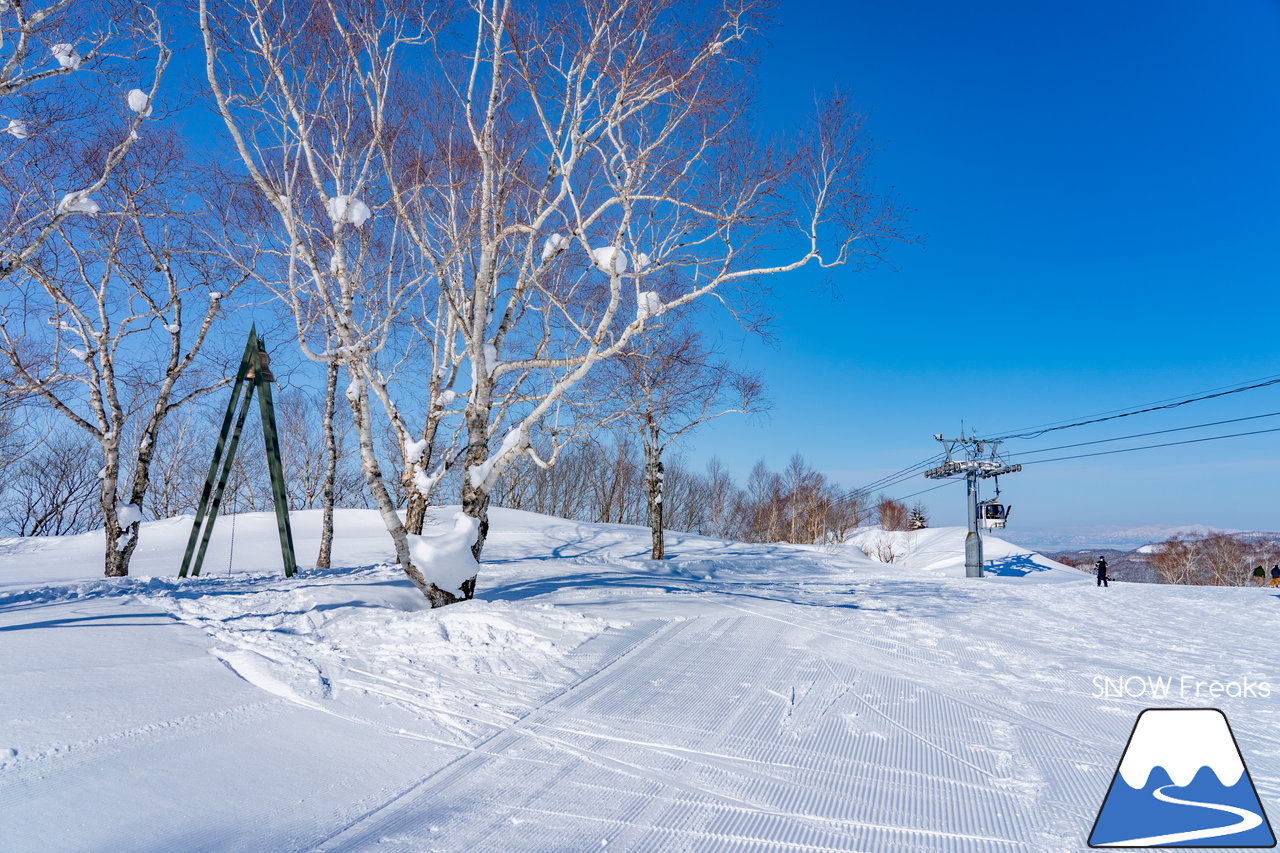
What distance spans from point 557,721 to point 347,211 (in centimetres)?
490

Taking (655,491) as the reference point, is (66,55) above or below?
above

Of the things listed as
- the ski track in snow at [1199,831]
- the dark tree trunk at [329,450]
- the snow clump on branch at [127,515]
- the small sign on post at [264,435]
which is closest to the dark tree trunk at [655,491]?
the dark tree trunk at [329,450]

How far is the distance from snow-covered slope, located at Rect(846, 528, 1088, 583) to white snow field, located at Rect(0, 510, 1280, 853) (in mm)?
18857

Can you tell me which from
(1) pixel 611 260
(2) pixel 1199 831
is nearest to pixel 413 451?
(1) pixel 611 260

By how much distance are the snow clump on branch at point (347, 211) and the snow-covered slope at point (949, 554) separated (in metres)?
21.3

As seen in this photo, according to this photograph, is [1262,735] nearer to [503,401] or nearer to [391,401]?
[503,401]

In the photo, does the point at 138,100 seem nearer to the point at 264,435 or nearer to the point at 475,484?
the point at 264,435

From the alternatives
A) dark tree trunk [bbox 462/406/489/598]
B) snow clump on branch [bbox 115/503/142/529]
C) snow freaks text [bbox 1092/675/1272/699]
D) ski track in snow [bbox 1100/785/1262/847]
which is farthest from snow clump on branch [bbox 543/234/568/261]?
snow clump on branch [bbox 115/503/142/529]

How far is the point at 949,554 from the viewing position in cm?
2923

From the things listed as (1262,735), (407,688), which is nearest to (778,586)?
(1262,735)

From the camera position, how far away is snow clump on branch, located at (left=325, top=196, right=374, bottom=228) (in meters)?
5.83

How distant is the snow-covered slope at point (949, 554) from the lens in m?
25.8

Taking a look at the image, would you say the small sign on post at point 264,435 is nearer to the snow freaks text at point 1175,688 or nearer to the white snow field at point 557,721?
the white snow field at point 557,721

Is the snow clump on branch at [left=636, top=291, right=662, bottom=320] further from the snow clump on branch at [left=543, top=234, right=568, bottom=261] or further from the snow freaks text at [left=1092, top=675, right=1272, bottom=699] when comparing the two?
the snow freaks text at [left=1092, top=675, right=1272, bottom=699]
